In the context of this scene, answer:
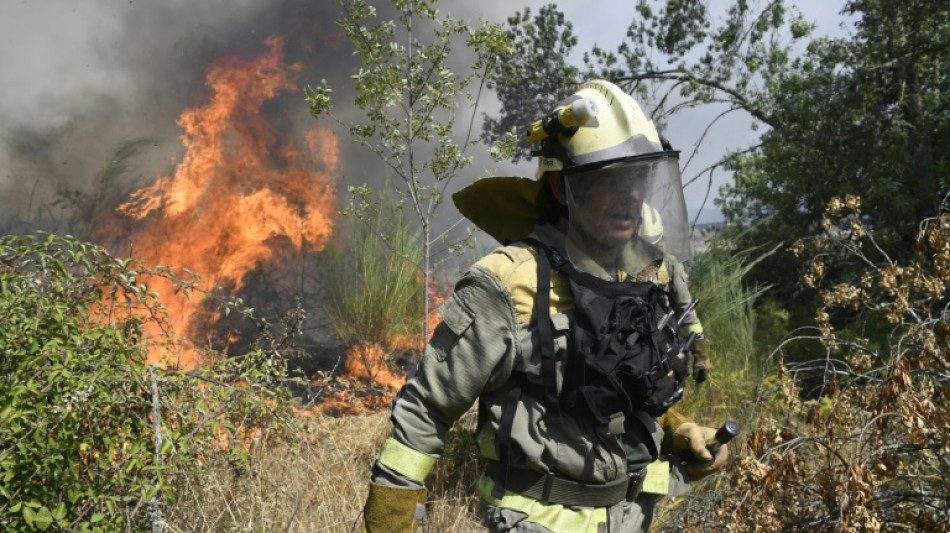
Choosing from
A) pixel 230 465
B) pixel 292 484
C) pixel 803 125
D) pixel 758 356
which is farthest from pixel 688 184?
pixel 230 465

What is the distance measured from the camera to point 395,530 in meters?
1.79

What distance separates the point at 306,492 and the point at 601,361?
2.35 metres

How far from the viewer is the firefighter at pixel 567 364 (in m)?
1.80

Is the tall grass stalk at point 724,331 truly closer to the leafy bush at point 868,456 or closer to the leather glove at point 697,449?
the leafy bush at point 868,456

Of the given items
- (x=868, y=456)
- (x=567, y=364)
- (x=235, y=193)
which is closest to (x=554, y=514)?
(x=567, y=364)

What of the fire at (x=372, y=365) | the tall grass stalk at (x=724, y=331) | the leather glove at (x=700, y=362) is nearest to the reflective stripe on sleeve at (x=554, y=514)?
the leather glove at (x=700, y=362)

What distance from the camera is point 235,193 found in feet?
27.9

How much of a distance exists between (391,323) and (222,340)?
2.28 meters

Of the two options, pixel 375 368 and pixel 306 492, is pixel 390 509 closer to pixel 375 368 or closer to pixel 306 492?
pixel 306 492

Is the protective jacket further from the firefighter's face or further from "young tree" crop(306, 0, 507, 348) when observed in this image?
"young tree" crop(306, 0, 507, 348)

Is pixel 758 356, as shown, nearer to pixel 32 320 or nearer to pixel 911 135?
pixel 911 135

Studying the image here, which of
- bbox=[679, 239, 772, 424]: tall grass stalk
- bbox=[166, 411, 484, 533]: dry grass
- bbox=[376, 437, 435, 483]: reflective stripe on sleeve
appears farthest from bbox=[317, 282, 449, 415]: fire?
bbox=[376, 437, 435, 483]: reflective stripe on sleeve

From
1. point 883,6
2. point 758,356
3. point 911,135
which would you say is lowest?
point 758,356

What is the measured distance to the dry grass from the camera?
2.83 m
